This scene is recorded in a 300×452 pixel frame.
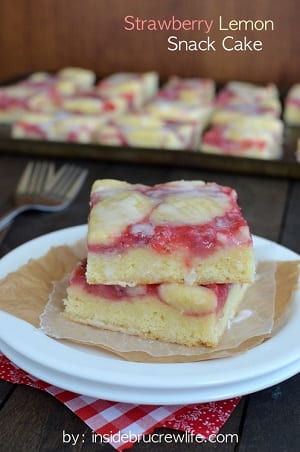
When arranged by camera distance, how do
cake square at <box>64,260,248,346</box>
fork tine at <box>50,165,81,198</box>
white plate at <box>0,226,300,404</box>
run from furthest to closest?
fork tine at <box>50,165,81,198</box>, cake square at <box>64,260,248,346</box>, white plate at <box>0,226,300,404</box>

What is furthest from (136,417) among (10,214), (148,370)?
(10,214)

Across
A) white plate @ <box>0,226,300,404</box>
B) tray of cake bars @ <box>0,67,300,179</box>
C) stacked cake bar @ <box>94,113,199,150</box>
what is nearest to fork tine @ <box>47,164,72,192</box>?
tray of cake bars @ <box>0,67,300,179</box>

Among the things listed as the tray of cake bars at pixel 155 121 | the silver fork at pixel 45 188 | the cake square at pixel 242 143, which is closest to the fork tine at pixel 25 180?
the silver fork at pixel 45 188

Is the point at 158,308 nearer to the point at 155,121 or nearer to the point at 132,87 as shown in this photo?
the point at 155,121

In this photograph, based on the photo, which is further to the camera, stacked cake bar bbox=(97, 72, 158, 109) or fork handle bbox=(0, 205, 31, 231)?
stacked cake bar bbox=(97, 72, 158, 109)

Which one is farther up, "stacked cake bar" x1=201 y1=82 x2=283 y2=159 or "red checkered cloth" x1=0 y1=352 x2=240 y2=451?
"stacked cake bar" x1=201 y1=82 x2=283 y2=159

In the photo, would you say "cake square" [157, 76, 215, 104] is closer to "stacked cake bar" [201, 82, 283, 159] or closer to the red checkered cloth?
"stacked cake bar" [201, 82, 283, 159]

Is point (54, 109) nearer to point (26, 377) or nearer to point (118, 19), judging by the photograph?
point (118, 19)

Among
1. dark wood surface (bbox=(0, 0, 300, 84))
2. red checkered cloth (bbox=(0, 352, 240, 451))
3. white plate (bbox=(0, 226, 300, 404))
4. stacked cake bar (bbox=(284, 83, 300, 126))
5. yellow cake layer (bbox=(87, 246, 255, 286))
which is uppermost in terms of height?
dark wood surface (bbox=(0, 0, 300, 84))
